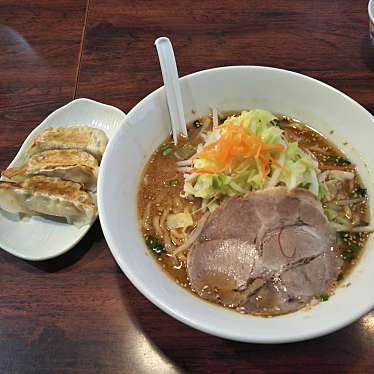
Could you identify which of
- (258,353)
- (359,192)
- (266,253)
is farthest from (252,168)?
(258,353)

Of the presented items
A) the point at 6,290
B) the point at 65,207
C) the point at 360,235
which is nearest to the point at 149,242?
the point at 65,207

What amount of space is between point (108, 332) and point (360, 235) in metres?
0.83

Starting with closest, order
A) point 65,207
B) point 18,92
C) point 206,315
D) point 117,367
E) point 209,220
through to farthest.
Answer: point 206,315 < point 117,367 < point 209,220 < point 65,207 < point 18,92

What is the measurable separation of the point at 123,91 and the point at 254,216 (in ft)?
2.93

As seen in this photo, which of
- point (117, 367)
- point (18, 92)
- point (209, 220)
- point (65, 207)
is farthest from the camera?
point (18, 92)

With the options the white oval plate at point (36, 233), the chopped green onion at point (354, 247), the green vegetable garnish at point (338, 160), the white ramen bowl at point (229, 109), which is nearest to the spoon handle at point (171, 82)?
the white ramen bowl at point (229, 109)

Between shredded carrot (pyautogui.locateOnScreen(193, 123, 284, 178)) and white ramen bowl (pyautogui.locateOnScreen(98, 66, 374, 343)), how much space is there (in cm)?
25

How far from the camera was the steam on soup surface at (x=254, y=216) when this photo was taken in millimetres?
1222

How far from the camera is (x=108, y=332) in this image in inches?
50.9

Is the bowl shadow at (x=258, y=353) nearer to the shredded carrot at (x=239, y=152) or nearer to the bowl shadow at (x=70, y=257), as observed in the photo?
the bowl shadow at (x=70, y=257)

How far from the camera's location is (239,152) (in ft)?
4.44

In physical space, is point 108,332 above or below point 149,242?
below

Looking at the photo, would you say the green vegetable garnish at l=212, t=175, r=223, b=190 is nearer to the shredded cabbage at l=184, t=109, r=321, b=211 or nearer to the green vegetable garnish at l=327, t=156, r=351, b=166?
the shredded cabbage at l=184, t=109, r=321, b=211

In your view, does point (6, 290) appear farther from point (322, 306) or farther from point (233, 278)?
point (322, 306)
